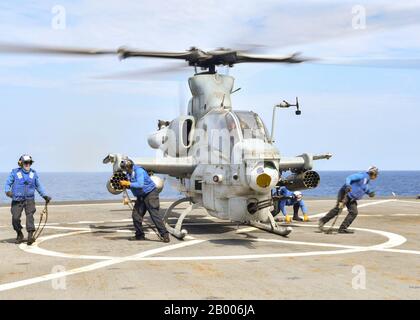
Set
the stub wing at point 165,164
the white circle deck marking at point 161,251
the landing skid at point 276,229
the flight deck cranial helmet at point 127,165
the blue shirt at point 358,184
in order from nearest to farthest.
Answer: the white circle deck marking at point 161,251 → the flight deck cranial helmet at point 127,165 → the landing skid at point 276,229 → the blue shirt at point 358,184 → the stub wing at point 165,164

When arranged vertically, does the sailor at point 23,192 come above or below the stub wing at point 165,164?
below

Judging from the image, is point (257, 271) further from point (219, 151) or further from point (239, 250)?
point (219, 151)

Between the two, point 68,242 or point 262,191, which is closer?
point 262,191

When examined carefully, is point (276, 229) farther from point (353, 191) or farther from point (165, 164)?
point (165, 164)

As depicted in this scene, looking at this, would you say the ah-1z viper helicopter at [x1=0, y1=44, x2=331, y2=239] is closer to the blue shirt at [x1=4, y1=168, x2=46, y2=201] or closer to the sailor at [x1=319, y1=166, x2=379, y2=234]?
the sailor at [x1=319, y1=166, x2=379, y2=234]

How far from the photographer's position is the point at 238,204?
12.3 m

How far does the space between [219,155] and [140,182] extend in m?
2.05

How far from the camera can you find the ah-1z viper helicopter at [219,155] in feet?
39.2

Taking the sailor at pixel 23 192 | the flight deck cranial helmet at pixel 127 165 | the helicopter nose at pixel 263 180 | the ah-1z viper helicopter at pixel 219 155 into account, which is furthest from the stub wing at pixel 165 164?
the helicopter nose at pixel 263 180

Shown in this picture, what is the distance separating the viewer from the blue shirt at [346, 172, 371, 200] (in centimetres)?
1425

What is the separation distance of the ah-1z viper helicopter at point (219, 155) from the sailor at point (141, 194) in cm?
72

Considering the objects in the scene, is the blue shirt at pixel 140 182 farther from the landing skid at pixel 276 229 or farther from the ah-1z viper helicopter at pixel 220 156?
the landing skid at pixel 276 229
